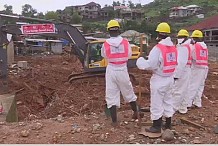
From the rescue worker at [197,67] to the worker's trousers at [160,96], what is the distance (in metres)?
2.53

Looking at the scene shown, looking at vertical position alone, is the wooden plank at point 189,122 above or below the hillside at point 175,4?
below

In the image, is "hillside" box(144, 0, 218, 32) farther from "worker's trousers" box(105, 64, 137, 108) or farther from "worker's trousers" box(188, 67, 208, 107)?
"worker's trousers" box(105, 64, 137, 108)

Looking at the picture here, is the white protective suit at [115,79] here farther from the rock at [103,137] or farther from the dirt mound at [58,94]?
the dirt mound at [58,94]

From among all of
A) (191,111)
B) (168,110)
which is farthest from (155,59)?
(191,111)

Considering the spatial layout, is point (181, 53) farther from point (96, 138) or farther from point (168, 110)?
point (96, 138)

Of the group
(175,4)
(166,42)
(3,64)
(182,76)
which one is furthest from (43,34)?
(175,4)

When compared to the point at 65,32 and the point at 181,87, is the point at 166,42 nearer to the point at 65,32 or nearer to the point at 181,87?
the point at 181,87

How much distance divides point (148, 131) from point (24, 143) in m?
2.11

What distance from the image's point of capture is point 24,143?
670 centimetres

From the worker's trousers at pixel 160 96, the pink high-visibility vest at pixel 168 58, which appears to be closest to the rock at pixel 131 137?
the worker's trousers at pixel 160 96

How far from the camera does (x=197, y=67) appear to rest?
9.70 m

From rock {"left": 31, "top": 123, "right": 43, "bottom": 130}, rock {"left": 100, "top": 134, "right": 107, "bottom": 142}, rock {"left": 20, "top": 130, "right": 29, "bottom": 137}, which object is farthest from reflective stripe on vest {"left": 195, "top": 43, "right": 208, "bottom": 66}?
rock {"left": 20, "top": 130, "right": 29, "bottom": 137}

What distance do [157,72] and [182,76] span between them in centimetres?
228

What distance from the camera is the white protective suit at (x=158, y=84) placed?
22.8 ft
